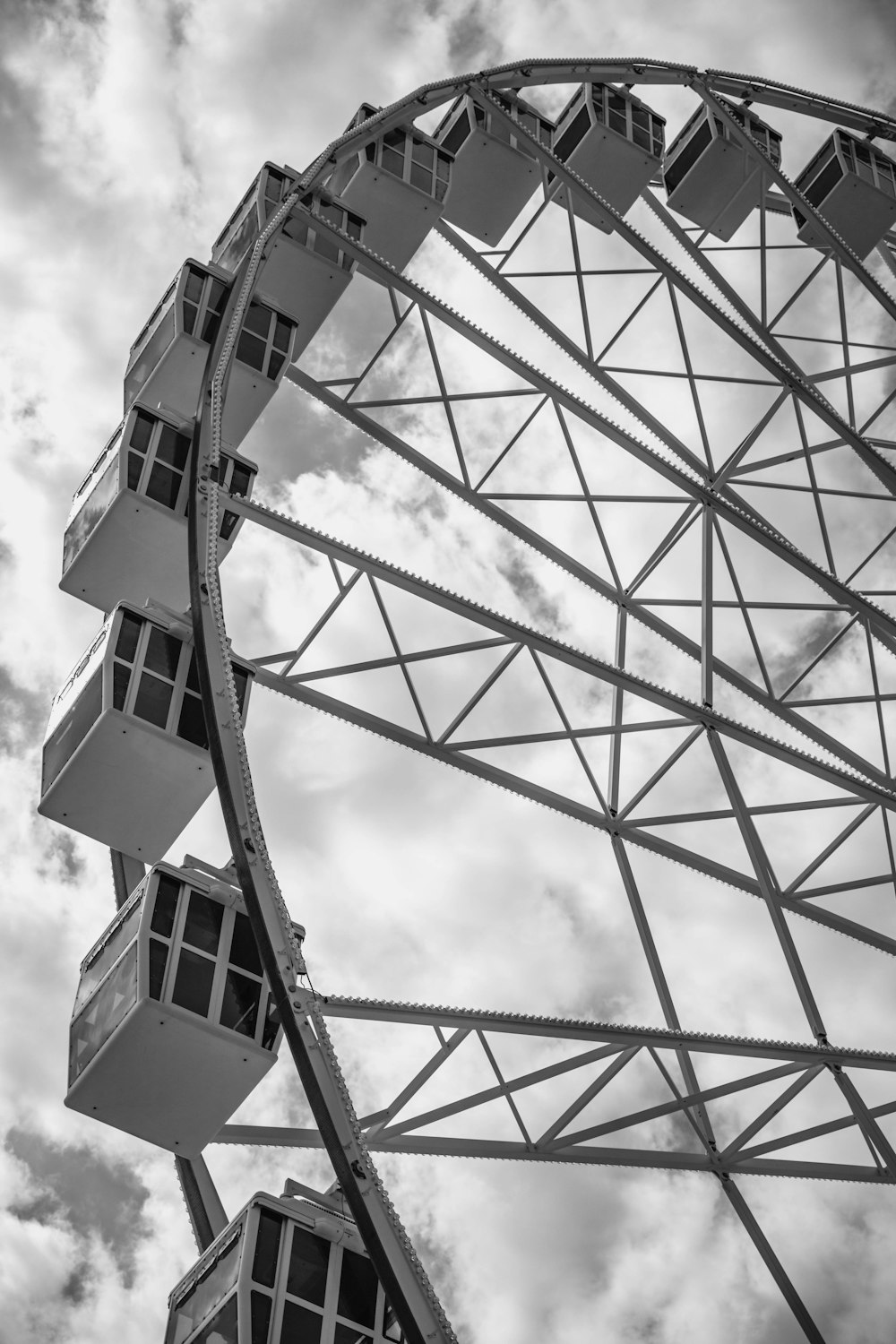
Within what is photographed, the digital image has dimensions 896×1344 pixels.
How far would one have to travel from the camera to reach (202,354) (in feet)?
51.8

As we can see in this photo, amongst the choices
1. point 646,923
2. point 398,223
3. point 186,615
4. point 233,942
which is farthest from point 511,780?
point 398,223

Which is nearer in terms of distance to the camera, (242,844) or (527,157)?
(242,844)

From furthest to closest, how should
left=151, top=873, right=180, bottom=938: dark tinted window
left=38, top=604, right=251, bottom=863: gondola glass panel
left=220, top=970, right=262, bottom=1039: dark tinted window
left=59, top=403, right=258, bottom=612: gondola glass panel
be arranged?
left=59, top=403, right=258, bottom=612: gondola glass panel, left=38, top=604, right=251, bottom=863: gondola glass panel, left=151, top=873, right=180, bottom=938: dark tinted window, left=220, top=970, right=262, bottom=1039: dark tinted window

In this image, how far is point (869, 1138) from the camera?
13844 millimetres

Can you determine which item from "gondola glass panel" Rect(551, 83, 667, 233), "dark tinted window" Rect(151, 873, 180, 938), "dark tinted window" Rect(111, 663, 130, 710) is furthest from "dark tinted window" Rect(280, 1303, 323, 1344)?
"gondola glass panel" Rect(551, 83, 667, 233)

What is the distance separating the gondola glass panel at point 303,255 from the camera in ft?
54.7

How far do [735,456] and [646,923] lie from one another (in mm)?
7523

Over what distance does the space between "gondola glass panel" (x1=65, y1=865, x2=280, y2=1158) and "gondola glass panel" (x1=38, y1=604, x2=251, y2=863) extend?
128cm

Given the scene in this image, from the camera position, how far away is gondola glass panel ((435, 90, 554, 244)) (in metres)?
20.4

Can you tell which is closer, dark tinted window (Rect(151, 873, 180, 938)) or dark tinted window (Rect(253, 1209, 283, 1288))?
dark tinted window (Rect(253, 1209, 283, 1288))

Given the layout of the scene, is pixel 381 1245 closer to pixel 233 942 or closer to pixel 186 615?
pixel 233 942

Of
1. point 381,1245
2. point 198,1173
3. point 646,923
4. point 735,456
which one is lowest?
point 381,1245

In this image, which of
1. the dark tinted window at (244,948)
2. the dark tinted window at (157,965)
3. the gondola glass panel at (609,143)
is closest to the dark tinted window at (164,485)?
the dark tinted window at (244,948)

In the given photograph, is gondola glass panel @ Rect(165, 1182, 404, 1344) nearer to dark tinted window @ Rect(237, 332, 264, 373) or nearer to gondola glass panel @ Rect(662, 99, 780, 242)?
dark tinted window @ Rect(237, 332, 264, 373)
